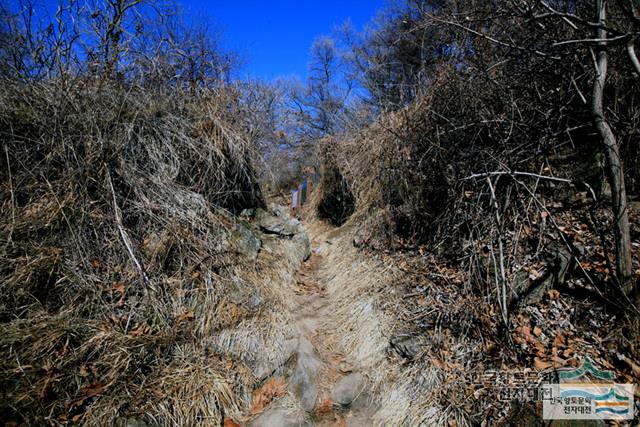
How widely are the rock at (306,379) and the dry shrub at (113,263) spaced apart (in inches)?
16.4

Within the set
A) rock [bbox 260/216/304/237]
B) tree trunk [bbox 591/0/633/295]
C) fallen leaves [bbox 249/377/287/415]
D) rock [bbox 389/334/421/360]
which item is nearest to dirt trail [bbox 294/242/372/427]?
fallen leaves [bbox 249/377/287/415]

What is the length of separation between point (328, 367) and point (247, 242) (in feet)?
6.16

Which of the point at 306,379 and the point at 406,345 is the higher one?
the point at 406,345

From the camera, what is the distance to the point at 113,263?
2.83 m

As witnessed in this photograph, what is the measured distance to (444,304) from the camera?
2.99 metres

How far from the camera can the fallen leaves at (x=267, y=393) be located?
2.57 meters

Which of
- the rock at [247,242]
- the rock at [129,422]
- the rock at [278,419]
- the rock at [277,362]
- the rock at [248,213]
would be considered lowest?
the rock at [278,419]

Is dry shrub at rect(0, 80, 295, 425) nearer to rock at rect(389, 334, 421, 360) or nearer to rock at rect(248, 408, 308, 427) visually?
rock at rect(248, 408, 308, 427)

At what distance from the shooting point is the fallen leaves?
257 centimetres

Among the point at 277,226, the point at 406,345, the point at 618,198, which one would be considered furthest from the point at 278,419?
the point at 618,198

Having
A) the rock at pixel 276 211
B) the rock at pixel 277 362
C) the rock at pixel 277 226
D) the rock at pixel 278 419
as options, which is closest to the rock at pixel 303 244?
the rock at pixel 277 226

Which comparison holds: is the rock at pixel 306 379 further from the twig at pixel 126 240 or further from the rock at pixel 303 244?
the rock at pixel 303 244

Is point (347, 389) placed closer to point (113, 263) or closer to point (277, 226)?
point (113, 263)

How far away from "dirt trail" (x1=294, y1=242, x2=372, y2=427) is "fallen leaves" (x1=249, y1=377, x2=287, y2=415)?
0.99 ft
